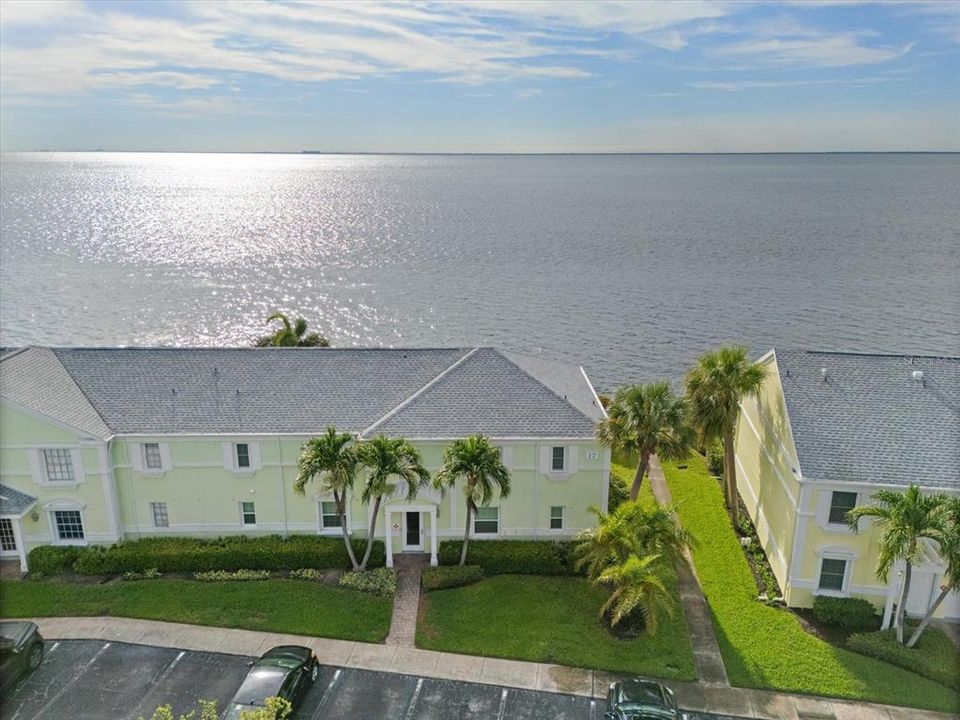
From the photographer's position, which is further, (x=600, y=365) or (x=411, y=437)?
(x=600, y=365)

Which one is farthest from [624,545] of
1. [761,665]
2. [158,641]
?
[158,641]

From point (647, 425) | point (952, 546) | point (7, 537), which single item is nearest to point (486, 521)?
point (647, 425)

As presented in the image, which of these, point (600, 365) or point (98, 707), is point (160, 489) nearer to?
point (98, 707)

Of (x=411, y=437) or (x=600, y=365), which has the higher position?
(x=411, y=437)

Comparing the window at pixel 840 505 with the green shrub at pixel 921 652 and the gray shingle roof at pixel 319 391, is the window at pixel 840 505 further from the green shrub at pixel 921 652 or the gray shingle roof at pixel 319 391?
the gray shingle roof at pixel 319 391

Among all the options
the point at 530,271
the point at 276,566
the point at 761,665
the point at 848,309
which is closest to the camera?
the point at 761,665

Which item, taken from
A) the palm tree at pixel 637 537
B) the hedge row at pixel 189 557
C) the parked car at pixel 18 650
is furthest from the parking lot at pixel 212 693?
the palm tree at pixel 637 537

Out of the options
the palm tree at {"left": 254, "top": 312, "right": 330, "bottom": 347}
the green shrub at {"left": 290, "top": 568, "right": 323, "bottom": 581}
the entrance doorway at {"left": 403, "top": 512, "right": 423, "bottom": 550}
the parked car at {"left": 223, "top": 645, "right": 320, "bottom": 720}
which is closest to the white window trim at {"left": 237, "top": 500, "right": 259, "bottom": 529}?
the green shrub at {"left": 290, "top": 568, "right": 323, "bottom": 581}
